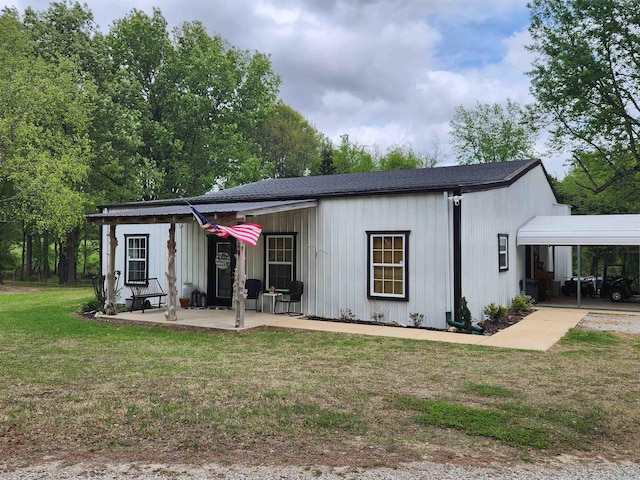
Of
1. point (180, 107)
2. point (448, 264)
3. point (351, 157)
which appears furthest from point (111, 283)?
point (351, 157)

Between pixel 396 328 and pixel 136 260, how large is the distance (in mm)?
8780

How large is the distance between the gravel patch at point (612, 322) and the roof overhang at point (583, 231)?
210 centimetres

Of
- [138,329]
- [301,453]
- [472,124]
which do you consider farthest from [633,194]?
[301,453]

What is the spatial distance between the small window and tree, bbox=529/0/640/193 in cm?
1576

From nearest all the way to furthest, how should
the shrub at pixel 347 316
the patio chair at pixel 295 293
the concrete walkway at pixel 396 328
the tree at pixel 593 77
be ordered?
the concrete walkway at pixel 396 328 < the shrub at pixel 347 316 < the patio chair at pixel 295 293 < the tree at pixel 593 77

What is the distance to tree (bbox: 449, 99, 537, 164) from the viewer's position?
37.4 meters

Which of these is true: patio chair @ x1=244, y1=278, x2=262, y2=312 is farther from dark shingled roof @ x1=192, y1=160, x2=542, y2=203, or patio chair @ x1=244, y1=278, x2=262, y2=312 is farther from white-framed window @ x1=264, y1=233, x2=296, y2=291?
dark shingled roof @ x1=192, y1=160, x2=542, y2=203

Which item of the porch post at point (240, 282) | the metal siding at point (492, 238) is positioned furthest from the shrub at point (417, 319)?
the porch post at point (240, 282)

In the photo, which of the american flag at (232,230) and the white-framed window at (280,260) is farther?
the white-framed window at (280,260)

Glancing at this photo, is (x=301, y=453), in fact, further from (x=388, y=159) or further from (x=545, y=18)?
(x=388, y=159)

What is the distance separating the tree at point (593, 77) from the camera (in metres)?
24.1

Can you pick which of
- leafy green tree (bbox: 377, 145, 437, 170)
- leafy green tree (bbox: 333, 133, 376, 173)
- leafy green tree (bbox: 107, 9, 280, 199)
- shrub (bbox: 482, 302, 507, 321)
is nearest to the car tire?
shrub (bbox: 482, 302, 507, 321)

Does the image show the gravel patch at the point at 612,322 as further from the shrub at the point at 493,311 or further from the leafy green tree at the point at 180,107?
the leafy green tree at the point at 180,107

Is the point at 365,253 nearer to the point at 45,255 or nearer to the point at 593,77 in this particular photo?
the point at 593,77
